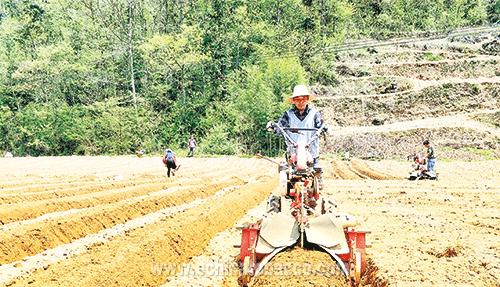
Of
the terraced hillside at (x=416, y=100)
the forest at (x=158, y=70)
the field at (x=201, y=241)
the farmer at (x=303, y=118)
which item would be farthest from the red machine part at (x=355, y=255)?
the forest at (x=158, y=70)

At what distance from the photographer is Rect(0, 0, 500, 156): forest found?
157ft

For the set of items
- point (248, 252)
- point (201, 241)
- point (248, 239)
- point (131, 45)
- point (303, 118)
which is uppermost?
point (131, 45)

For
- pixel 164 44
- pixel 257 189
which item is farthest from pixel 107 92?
pixel 257 189

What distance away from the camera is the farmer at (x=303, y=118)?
676 centimetres

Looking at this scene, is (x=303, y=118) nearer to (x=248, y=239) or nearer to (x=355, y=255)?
(x=248, y=239)

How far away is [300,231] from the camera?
5.89 m

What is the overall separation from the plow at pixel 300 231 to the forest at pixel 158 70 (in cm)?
3733

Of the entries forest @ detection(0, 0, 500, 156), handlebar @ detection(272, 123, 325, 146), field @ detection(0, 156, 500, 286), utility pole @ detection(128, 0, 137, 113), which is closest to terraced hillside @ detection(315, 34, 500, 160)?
forest @ detection(0, 0, 500, 156)

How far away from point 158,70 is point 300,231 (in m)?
49.1

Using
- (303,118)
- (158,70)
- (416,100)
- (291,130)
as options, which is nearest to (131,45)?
(158,70)

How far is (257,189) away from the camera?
51.0 feet

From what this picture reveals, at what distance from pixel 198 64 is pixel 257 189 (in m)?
39.7

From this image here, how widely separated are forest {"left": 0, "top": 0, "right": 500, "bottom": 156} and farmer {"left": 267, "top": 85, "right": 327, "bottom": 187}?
36801 millimetres

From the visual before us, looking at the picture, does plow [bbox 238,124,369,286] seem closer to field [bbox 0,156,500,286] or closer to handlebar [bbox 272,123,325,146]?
handlebar [bbox 272,123,325,146]
